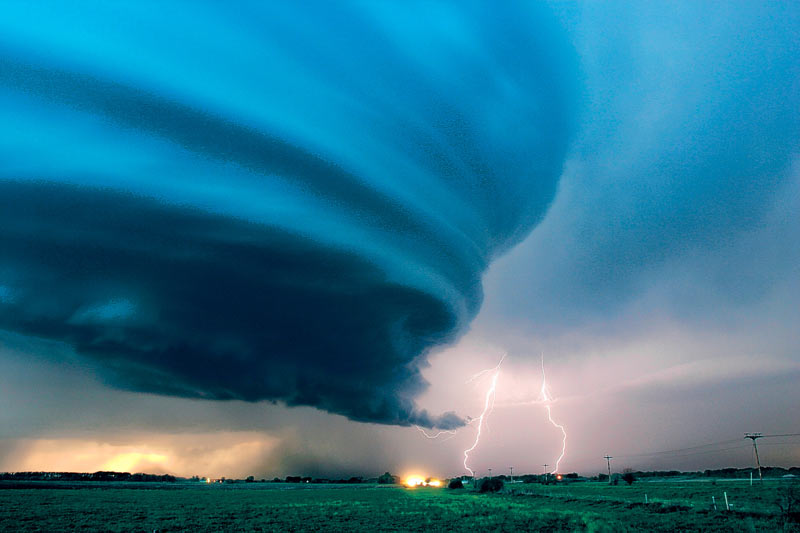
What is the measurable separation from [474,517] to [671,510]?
823 inches

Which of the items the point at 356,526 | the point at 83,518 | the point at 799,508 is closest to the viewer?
the point at 799,508

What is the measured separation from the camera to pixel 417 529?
41.8 metres

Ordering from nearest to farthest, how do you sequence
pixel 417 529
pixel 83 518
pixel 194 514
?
pixel 417 529 → pixel 83 518 → pixel 194 514

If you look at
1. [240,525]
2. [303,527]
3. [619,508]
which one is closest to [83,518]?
[240,525]

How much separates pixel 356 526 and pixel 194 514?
24.0 m

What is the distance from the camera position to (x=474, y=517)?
170 feet

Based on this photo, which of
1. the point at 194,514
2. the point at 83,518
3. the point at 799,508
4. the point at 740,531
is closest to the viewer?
the point at 740,531

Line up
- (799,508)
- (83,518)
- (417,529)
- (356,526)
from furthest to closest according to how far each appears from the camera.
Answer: (83,518)
(356,526)
(417,529)
(799,508)

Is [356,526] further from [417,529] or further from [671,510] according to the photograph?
[671,510]

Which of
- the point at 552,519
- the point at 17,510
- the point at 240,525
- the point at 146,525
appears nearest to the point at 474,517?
the point at 552,519

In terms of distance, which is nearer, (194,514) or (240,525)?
(240,525)

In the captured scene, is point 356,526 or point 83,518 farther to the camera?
point 83,518

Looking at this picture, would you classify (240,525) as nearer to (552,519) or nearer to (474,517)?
(474,517)

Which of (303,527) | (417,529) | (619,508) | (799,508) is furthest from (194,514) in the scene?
(799,508)
